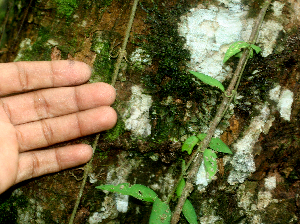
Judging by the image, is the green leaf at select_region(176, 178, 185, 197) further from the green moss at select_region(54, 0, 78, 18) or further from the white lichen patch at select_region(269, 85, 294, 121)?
the green moss at select_region(54, 0, 78, 18)

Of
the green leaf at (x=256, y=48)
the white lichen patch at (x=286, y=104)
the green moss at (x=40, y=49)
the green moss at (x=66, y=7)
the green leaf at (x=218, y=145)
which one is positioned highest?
the green leaf at (x=256, y=48)

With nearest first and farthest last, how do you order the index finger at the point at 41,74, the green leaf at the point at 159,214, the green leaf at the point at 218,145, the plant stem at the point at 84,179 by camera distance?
the green leaf at the point at 159,214
the green leaf at the point at 218,145
the plant stem at the point at 84,179
the index finger at the point at 41,74

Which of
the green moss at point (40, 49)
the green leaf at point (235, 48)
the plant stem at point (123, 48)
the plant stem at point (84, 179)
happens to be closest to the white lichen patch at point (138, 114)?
the plant stem at point (123, 48)

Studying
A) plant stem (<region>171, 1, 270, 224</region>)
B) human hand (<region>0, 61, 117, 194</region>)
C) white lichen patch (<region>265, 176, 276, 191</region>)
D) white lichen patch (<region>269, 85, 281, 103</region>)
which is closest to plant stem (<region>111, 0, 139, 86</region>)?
human hand (<region>0, 61, 117, 194</region>)

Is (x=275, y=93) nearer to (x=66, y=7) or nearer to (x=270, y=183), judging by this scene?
(x=270, y=183)

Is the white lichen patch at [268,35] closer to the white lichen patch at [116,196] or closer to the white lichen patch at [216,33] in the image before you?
the white lichen patch at [216,33]

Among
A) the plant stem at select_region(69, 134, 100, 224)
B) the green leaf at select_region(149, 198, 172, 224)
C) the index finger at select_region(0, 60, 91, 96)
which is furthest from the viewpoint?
the index finger at select_region(0, 60, 91, 96)
